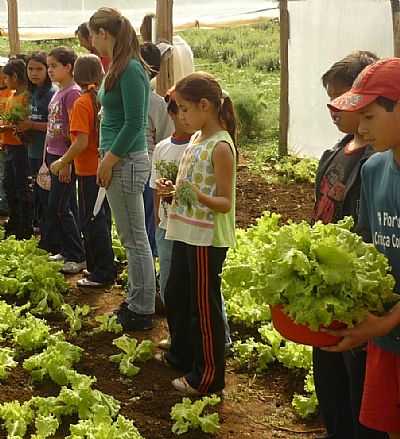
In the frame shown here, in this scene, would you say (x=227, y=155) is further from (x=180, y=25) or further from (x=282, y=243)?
(x=180, y=25)

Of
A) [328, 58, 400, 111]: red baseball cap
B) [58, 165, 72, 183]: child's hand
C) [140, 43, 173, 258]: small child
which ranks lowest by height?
[58, 165, 72, 183]: child's hand

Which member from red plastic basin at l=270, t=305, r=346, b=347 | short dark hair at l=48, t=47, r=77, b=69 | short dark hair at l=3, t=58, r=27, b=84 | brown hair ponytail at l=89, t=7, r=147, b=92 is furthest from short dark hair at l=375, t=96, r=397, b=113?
short dark hair at l=3, t=58, r=27, b=84

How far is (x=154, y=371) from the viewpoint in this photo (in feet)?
15.5

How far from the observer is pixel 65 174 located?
6.16m

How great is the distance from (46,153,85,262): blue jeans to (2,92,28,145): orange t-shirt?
0.74 metres

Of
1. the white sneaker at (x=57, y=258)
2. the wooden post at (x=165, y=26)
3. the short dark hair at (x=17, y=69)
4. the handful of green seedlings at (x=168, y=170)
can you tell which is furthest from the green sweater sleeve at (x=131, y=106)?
the wooden post at (x=165, y=26)

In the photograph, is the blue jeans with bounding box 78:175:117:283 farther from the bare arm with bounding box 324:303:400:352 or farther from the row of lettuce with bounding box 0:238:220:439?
the bare arm with bounding box 324:303:400:352

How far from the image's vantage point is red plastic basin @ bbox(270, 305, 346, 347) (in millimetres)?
2658

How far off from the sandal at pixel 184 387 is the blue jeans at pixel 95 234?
1.93 metres

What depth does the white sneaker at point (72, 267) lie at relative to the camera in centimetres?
659

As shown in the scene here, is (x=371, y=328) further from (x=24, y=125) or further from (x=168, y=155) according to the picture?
(x=24, y=125)

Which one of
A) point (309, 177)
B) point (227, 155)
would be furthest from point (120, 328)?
point (309, 177)

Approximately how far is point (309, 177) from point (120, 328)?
5176 mm

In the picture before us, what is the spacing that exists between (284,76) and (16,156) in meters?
5.04
